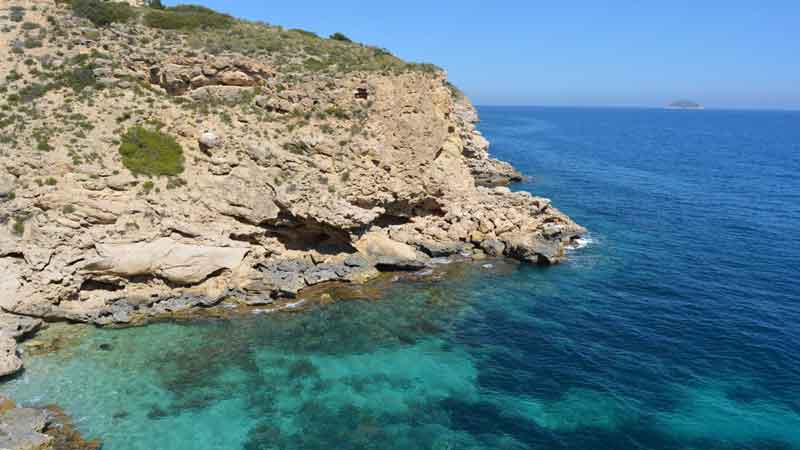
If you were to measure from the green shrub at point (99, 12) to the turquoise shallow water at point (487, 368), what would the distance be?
31943 millimetres

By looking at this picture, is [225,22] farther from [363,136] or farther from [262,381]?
[262,381]

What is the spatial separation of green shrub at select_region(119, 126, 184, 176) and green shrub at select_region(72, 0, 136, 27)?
1612 cm

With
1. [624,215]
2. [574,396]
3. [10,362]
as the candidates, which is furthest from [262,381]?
[624,215]

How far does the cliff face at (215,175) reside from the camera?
32.2 m

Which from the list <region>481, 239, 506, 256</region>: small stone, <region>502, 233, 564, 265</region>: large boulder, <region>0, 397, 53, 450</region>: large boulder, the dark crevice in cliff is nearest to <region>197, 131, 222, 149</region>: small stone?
the dark crevice in cliff

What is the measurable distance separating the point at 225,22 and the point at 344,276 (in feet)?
102

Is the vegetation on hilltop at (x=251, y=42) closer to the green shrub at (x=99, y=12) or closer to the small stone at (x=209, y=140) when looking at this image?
the green shrub at (x=99, y=12)

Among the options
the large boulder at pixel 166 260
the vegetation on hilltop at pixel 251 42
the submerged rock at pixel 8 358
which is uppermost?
the vegetation on hilltop at pixel 251 42

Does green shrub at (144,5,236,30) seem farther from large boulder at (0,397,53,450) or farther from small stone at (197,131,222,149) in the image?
large boulder at (0,397,53,450)

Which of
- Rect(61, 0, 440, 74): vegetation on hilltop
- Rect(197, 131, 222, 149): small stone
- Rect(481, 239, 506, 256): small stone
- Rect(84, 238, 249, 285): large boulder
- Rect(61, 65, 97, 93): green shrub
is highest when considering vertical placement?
Rect(61, 0, 440, 74): vegetation on hilltop

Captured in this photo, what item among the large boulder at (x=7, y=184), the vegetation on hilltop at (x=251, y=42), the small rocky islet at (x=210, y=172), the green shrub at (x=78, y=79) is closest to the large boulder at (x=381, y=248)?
the small rocky islet at (x=210, y=172)

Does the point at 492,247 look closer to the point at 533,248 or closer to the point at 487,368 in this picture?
the point at 533,248

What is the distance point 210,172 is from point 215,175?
447 millimetres

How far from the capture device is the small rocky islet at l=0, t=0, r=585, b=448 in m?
32.2
